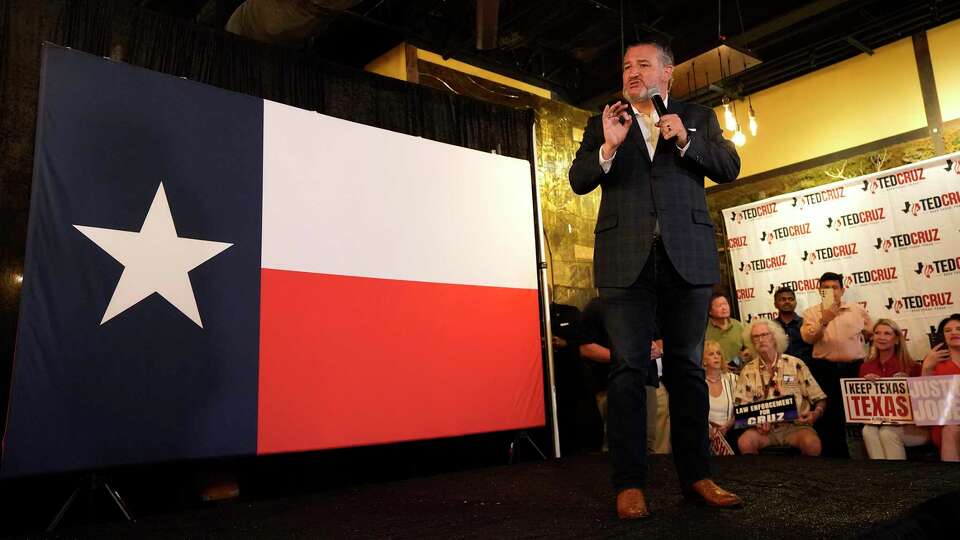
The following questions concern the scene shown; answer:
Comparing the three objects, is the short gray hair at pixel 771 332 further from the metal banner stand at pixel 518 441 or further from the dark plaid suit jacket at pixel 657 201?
the dark plaid suit jacket at pixel 657 201

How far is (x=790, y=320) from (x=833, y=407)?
947 millimetres

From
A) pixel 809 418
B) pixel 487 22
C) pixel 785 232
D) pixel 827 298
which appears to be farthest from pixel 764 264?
pixel 487 22

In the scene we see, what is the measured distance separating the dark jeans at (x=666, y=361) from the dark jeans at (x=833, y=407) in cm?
271

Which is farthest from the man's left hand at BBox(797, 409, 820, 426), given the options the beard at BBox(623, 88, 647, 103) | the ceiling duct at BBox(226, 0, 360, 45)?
the ceiling duct at BBox(226, 0, 360, 45)

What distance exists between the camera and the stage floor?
5.30ft

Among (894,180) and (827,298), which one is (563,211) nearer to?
(827,298)

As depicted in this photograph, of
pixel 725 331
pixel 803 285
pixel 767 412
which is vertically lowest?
pixel 767 412

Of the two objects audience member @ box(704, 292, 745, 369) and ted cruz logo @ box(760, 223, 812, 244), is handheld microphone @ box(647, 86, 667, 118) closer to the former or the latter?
audience member @ box(704, 292, 745, 369)

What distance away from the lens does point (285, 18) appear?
399 cm

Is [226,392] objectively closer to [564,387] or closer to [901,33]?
[564,387]

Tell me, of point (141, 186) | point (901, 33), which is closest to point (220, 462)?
point (141, 186)

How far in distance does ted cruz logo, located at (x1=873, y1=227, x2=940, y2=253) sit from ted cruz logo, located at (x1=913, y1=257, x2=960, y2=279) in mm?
157

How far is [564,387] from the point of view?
446cm

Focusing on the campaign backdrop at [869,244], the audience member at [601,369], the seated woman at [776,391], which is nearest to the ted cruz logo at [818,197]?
the campaign backdrop at [869,244]
